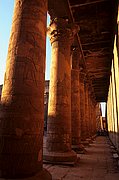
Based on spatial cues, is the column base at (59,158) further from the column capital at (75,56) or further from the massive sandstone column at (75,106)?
the column capital at (75,56)

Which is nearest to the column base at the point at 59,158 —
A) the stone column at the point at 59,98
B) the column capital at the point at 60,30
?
the stone column at the point at 59,98

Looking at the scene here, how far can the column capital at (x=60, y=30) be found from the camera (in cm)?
875

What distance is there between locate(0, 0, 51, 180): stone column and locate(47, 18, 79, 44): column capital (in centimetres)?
378

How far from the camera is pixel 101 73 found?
20188mm

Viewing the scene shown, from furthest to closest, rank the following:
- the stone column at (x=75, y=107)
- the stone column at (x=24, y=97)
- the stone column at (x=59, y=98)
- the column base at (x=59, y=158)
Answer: the stone column at (x=75, y=107) < the stone column at (x=59, y=98) < the column base at (x=59, y=158) < the stone column at (x=24, y=97)

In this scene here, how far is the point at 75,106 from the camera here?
11.4 metres

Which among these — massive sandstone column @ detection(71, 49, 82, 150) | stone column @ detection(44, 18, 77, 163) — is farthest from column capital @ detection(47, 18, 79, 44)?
massive sandstone column @ detection(71, 49, 82, 150)

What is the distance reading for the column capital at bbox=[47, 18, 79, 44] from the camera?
8.75 metres

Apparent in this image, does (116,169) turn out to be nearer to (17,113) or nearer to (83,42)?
(17,113)

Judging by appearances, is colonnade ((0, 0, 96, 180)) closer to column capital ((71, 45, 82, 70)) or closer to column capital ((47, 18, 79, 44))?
column capital ((47, 18, 79, 44))

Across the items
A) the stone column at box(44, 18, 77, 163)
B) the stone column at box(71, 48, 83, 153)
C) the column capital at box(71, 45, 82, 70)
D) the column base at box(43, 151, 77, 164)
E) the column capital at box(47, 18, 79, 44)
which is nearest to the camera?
the column base at box(43, 151, 77, 164)

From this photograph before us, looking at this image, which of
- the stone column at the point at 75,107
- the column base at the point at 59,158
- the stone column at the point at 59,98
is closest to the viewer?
the column base at the point at 59,158

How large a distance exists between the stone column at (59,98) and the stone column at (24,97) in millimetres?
3179

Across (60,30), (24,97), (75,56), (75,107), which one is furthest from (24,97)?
(75,56)
